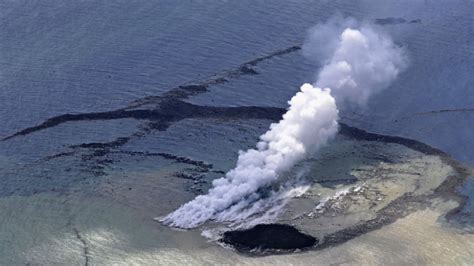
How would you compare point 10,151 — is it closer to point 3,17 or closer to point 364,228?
point 3,17

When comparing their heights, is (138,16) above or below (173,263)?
above

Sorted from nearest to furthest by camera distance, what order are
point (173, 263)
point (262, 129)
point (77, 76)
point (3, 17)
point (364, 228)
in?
point (173, 263) → point (364, 228) → point (262, 129) → point (77, 76) → point (3, 17)

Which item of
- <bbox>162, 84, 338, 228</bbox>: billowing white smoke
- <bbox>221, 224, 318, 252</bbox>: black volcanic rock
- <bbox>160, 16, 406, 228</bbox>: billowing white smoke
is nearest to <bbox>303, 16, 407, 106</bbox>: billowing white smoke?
<bbox>160, 16, 406, 228</bbox>: billowing white smoke

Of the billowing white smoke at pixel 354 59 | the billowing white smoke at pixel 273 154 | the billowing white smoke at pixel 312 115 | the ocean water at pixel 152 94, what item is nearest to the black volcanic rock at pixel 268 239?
the ocean water at pixel 152 94

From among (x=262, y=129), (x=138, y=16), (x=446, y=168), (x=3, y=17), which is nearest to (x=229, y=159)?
(x=262, y=129)

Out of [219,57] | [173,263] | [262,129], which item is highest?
[219,57]

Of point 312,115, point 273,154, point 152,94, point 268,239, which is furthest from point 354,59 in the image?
point 268,239

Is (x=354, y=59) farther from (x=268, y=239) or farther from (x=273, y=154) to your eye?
(x=268, y=239)
